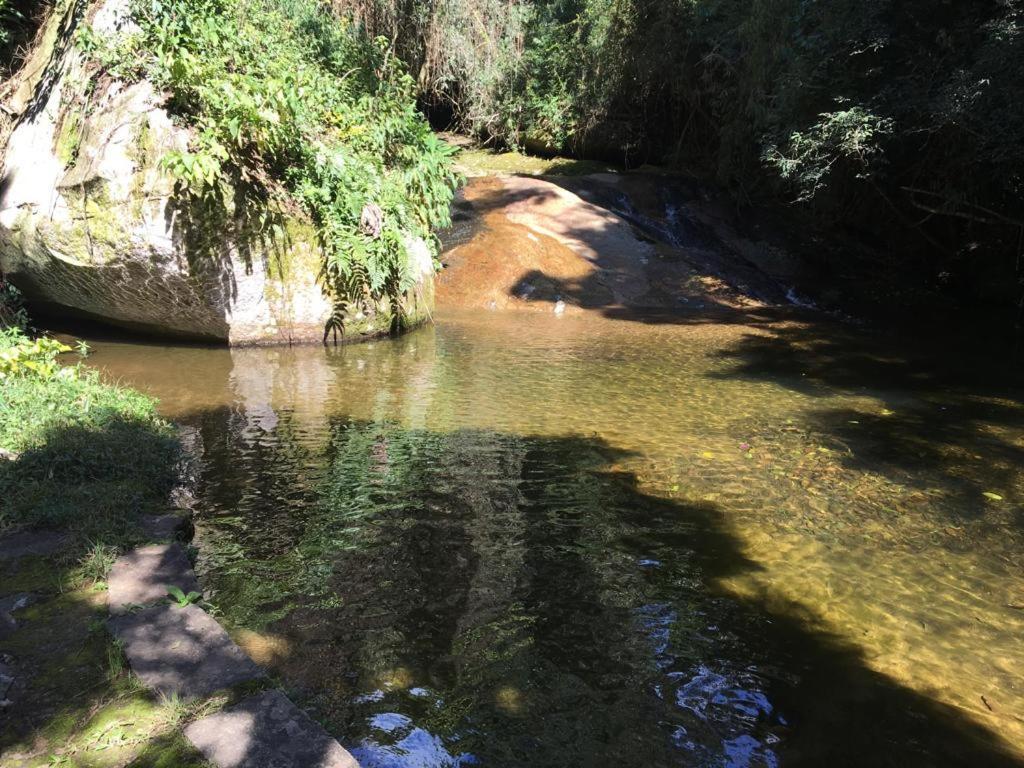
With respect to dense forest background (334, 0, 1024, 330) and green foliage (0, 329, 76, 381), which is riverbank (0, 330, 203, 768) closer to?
green foliage (0, 329, 76, 381)

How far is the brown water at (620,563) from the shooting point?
2.92 metres

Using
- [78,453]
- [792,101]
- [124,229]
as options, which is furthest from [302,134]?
[792,101]

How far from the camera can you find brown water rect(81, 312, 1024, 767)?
115 inches

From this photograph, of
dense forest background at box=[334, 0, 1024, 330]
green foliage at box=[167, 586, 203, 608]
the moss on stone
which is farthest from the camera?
dense forest background at box=[334, 0, 1024, 330]

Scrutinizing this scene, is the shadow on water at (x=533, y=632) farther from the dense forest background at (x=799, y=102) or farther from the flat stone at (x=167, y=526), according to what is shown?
the dense forest background at (x=799, y=102)

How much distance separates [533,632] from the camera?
3.45 m

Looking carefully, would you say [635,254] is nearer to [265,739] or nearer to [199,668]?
[199,668]

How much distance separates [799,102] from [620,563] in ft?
32.8

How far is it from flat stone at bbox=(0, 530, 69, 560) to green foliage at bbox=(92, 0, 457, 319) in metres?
5.25

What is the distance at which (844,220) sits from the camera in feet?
57.9

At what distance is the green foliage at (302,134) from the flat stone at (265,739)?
6.79 metres

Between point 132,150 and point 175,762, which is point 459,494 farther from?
point 132,150

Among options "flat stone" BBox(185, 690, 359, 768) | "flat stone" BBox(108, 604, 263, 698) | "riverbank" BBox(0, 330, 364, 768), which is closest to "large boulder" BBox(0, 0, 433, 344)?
"riverbank" BBox(0, 330, 364, 768)

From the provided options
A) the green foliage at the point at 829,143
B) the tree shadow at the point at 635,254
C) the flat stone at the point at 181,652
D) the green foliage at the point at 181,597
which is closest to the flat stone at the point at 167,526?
the green foliage at the point at 181,597
